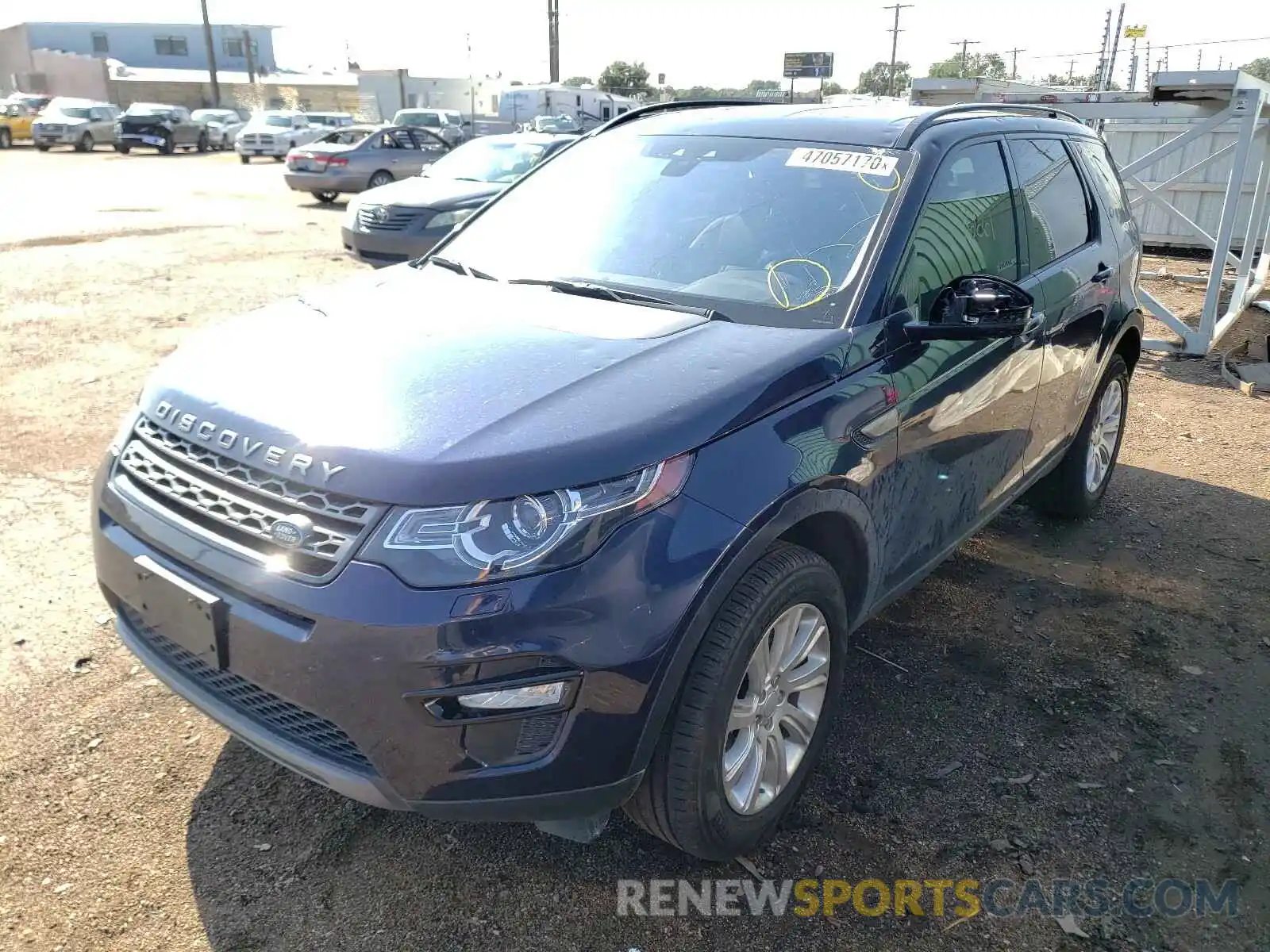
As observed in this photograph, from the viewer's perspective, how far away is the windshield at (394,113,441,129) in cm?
3087

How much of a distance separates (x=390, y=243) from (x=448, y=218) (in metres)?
0.75

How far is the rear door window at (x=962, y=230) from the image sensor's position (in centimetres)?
297

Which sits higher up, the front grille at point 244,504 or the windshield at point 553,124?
the windshield at point 553,124

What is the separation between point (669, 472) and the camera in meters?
2.14

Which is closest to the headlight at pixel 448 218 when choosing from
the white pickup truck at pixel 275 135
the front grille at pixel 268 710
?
the front grille at pixel 268 710

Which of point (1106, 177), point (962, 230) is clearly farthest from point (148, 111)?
point (962, 230)

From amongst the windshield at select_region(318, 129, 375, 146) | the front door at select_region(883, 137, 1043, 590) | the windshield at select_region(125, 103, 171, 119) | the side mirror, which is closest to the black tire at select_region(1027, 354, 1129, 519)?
the front door at select_region(883, 137, 1043, 590)

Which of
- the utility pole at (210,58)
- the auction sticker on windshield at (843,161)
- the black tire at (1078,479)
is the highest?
the utility pole at (210,58)

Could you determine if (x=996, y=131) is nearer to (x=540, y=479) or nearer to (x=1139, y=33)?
(x=540, y=479)

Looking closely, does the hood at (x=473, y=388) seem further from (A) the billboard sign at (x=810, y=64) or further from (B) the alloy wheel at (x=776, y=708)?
(A) the billboard sign at (x=810, y=64)

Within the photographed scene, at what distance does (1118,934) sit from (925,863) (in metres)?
0.47

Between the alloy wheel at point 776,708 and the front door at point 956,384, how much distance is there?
466 millimetres

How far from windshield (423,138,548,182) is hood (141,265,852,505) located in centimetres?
977

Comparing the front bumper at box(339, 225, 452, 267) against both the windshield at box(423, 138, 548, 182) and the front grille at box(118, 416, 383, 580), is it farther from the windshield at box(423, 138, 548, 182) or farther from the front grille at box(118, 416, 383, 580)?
the front grille at box(118, 416, 383, 580)
